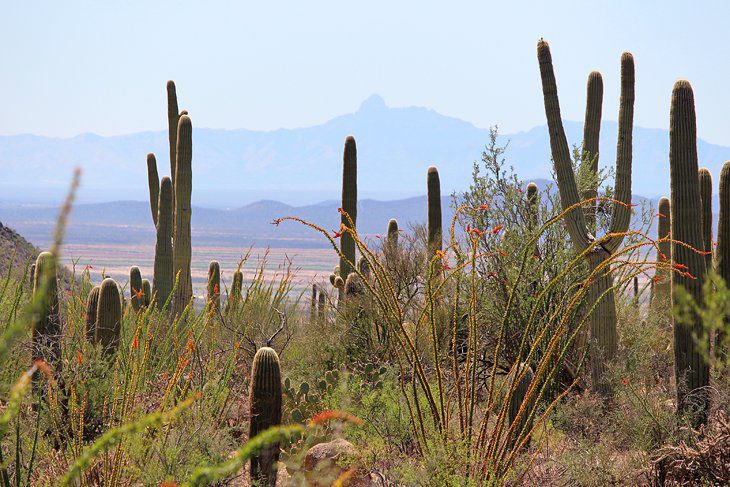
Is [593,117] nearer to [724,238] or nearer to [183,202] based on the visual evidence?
[724,238]

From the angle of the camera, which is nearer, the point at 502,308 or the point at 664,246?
the point at 502,308

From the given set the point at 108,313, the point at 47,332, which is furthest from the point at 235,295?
the point at 47,332

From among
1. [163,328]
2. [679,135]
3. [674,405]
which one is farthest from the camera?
[163,328]

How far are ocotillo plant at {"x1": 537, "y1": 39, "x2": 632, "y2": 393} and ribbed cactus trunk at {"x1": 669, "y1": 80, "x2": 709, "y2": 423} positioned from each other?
3.28ft

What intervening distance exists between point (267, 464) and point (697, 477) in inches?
119

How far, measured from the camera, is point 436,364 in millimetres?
5168

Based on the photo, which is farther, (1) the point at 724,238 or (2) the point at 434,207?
(2) the point at 434,207

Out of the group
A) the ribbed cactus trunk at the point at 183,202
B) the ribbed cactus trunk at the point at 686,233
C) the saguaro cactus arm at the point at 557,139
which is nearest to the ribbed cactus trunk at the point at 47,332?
the ribbed cactus trunk at the point at 686,233

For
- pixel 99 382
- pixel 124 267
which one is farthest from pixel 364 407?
pixel 124 267

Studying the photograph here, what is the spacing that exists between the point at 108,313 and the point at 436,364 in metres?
3.94

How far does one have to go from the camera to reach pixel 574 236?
30.1 feet

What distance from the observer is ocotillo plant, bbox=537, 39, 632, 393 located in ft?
29.8

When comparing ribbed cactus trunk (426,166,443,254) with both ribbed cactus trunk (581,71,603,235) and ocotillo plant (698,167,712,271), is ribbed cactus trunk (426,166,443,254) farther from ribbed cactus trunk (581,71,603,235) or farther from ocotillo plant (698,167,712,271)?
ocotillo plant (698,167,712,271)

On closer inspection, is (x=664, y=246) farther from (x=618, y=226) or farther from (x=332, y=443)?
(x=332, y=443)
